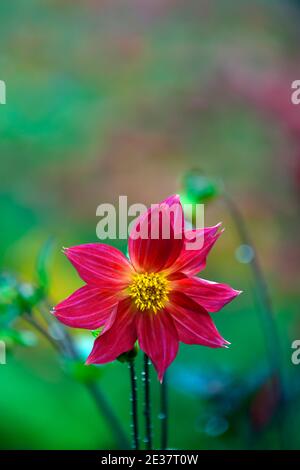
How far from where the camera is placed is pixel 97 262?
0.35 meters

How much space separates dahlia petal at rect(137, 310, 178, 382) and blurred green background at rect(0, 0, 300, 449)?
530 millimetres

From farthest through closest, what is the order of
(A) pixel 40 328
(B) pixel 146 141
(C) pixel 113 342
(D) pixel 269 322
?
(B) pixel 146 141 → (D) pixel 269 322 → (A) pixel 40 328 → (C) pixel 113 342

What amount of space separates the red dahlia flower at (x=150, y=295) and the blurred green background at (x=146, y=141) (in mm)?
530

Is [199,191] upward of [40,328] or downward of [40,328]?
upward

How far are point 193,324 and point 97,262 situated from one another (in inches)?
2.9

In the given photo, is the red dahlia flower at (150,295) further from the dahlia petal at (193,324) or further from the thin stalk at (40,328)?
the thin stalk at (40,328)

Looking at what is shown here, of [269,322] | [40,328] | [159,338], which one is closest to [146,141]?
[269,322]

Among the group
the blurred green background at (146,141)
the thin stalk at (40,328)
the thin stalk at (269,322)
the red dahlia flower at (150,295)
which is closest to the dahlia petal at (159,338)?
Answer: the red dahlia flower at (150,295)

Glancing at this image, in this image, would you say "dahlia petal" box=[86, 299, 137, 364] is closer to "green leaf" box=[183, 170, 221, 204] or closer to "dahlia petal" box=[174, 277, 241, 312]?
"dahlia petal" box=[174, 277, 241, 312]

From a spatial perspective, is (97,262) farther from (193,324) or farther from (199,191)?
(199,191)

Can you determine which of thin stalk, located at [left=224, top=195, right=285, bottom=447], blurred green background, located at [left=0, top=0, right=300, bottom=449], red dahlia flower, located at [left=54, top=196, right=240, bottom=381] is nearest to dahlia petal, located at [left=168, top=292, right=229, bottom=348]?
red dahlia flower, located at [left=54, top=196, right=240, bottom=381]

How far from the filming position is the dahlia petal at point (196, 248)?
1.15 ft

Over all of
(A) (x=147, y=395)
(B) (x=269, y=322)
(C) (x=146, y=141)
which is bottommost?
(A) (x=147, y=395)
